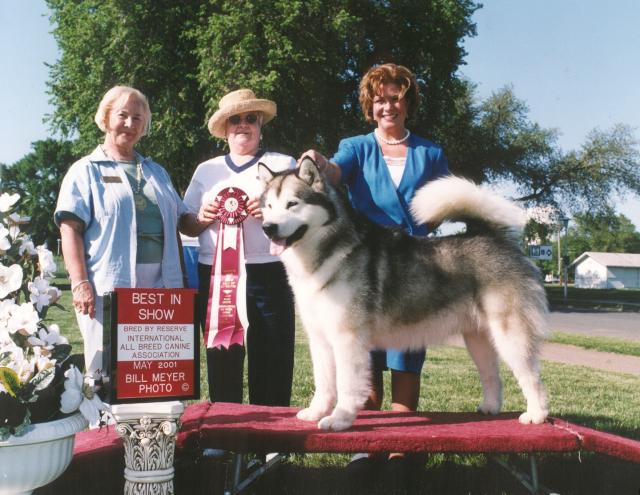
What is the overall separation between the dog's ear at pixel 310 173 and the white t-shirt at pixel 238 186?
2.28ft

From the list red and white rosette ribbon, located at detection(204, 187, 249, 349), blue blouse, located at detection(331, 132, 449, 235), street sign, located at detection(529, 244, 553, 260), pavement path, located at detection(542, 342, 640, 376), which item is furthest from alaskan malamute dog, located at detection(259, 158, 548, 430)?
street sign, located at detection(529, 244, 553, 260)

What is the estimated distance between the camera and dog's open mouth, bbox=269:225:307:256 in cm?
308

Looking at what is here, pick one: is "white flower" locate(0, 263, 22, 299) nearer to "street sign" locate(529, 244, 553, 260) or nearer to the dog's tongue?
the dog's tongue

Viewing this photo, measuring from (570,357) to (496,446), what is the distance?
838 centimetres

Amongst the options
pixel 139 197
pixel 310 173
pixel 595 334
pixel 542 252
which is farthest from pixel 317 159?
pixel 542 252

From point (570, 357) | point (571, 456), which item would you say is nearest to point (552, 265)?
point (570, 357)

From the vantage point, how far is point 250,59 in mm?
15125

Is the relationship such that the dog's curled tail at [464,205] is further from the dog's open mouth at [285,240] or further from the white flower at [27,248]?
the white flower at [27,248]

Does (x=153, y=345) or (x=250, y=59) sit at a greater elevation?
(x=250, y=59)

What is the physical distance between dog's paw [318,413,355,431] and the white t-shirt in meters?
1.26

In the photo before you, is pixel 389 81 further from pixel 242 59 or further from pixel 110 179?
pixel 242 59

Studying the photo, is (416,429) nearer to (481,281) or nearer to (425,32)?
(481,281)

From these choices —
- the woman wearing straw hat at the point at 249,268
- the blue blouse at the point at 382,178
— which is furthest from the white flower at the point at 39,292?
the blue blouse at the point at 382,178

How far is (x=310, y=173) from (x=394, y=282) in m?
0.77
